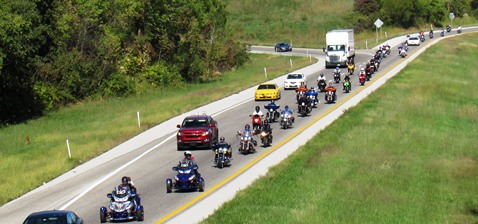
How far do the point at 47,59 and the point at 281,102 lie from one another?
68.7ft

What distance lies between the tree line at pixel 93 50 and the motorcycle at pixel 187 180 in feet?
80.8

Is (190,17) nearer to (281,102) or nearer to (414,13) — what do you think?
(281,102)

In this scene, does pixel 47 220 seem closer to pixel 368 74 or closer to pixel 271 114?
pixel 271 114

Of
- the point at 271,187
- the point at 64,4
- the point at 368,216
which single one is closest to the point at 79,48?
the point at 64,4

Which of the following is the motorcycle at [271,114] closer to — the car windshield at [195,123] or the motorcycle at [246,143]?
the car windshield at [195,123]

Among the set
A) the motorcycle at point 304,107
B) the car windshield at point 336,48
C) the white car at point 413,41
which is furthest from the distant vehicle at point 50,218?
the white car at point 413,41

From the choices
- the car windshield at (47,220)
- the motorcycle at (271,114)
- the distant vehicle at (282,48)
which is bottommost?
the distant vehicle at (282,48)

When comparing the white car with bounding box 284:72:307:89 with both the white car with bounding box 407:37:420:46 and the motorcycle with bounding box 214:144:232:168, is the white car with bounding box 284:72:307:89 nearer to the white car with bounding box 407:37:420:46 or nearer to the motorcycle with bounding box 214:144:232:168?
the motorcycle with bounding box 214:144:232:168

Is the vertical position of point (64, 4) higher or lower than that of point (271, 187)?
higher

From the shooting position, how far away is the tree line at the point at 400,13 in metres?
123

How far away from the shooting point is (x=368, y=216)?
21.4 meters

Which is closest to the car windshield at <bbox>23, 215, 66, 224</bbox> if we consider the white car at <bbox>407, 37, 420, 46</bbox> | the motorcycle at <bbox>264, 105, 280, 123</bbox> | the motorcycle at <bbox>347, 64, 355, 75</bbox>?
the motorcycle at <bbox>264, 105, 280, 123</bbox>

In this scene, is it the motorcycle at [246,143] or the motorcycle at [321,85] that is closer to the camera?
the motorcycle at [246,143]

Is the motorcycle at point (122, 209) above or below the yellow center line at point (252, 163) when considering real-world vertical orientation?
above
